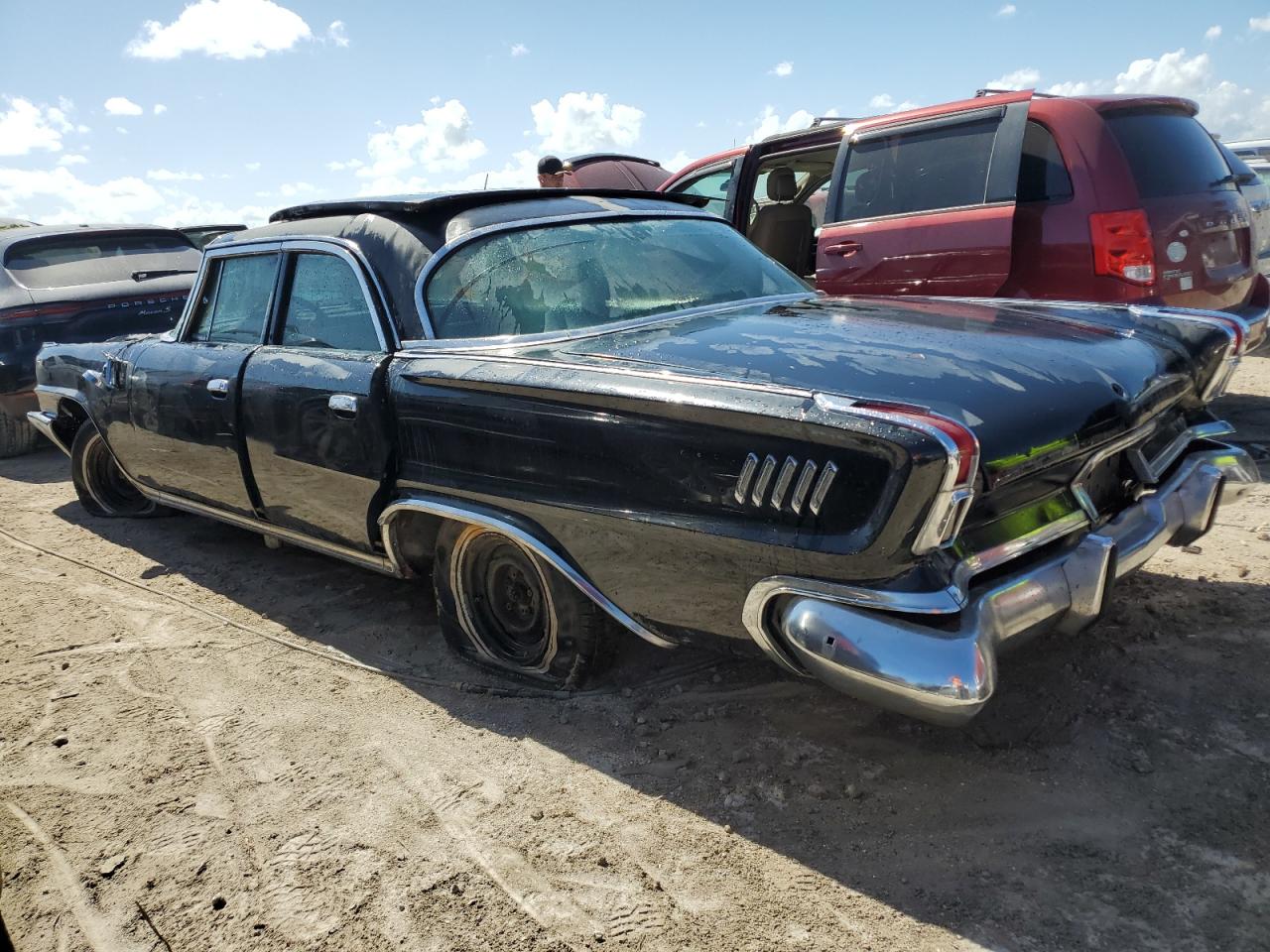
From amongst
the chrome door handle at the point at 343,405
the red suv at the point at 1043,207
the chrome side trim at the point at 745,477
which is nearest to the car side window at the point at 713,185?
the red suv at the point at 1043,207

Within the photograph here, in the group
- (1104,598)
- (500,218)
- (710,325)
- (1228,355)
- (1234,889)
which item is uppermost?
(500,218)

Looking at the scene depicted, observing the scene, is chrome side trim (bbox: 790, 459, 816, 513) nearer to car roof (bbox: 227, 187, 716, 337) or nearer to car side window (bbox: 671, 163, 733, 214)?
car roof (bbox: 227, 187, 716, 337)

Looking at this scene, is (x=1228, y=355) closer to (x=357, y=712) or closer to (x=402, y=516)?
(x=402, y=516)

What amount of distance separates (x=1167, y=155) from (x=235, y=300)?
4372 mm

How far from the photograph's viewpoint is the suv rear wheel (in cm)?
733

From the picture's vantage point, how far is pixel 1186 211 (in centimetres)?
449

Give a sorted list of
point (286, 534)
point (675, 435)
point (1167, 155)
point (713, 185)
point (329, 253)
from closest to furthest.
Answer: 1. point (675, 435)
2. point (329, 253)
3. point (286, 534)
4. point (1167, 155)
5. point (713, 185)

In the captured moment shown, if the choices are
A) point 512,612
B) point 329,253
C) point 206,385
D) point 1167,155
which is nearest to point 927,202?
point 1167,155

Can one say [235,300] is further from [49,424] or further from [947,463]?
[947,463]

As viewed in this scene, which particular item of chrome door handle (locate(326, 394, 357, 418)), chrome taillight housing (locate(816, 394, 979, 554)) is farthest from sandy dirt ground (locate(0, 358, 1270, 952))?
chrome door handle (locate(326, 394, 357, 418))

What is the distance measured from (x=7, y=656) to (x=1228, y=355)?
449cm

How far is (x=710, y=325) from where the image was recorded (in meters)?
2.93

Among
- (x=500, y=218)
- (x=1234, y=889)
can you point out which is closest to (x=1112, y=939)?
(x=1234, y=889)

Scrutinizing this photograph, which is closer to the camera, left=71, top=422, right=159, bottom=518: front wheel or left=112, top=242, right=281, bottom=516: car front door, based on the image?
left=112, top=242, right=281, bottom=516: car front door
